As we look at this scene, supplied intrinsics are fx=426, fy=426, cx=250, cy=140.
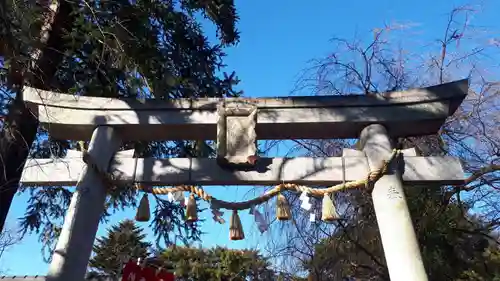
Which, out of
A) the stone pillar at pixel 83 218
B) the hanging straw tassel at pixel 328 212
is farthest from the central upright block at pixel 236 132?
the stone pillar at pixel 83 218

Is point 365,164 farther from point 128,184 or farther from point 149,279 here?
point 149,279

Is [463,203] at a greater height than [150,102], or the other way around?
[150,102]

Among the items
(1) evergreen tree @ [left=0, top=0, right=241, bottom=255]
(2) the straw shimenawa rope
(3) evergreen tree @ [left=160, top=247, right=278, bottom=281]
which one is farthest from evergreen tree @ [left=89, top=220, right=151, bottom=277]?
(2) the straw shimenawa rope

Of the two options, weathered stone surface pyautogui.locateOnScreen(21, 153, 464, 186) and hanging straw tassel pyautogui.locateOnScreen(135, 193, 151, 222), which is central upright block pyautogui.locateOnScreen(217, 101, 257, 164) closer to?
weathered stone surface pyautogui.locateOnScreen(21, 153, 464, 186)

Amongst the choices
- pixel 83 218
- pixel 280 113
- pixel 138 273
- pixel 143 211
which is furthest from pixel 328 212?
pixel 138 273

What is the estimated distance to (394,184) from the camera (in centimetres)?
397

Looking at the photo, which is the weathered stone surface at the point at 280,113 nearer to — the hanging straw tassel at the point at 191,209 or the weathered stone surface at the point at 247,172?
the weathered stone surface at the point at 247,172

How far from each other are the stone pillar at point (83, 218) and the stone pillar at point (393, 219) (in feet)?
8.67

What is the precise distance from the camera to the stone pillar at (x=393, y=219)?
355cm

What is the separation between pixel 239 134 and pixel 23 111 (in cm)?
270

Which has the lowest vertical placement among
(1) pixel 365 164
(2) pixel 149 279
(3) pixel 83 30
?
(2) pixel 149 279

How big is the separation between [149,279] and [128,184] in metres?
2.18

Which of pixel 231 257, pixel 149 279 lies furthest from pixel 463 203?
pixel 231 257

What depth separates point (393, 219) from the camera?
3785 mm
